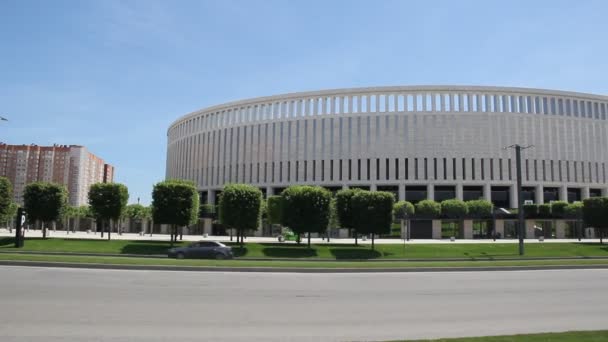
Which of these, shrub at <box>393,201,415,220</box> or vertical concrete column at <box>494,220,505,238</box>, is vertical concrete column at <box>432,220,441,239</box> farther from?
vertical concrete column at <box>494,220,505,238</box>

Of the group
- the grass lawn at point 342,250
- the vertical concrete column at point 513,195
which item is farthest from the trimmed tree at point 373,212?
the vertical concrete column at point 513,195

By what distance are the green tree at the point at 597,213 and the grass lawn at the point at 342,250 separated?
868 cm

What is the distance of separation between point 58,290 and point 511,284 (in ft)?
49.6

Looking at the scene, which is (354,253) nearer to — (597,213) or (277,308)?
(277,308)

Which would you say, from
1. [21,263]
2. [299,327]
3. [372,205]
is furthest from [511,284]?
[372,205]

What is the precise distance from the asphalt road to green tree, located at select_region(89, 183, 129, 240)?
28.0 m

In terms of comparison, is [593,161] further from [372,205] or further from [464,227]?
[372,205]

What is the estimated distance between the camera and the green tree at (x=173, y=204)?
42344 mm

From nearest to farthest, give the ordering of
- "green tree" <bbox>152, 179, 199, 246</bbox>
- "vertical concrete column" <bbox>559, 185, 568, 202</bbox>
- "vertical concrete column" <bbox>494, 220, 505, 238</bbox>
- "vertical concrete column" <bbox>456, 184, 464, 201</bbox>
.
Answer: "green tree" <bbox>152, 179, 199, 246</bbox>, "vertical concrete column" <bbox>494, 220, 505, 238</bbox>, "vertical concrete column" <bbox>456, 184, 464, 201</bbox>, "vertical concrete column" <bbox>559, 185, 568, 202</bbox>

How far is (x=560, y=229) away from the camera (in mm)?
66750

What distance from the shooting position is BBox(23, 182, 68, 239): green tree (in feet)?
145

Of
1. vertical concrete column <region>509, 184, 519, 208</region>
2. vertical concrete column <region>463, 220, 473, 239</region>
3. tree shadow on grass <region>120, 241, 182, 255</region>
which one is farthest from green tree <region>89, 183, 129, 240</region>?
vertical concrete column <region>509, 184, 519, 208</region>

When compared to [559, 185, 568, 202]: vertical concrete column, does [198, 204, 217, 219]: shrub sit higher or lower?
lower

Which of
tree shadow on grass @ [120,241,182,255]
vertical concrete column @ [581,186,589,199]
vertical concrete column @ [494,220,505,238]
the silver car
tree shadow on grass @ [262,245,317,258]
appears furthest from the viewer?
vertical concrete column @ [581,186,589,199]
